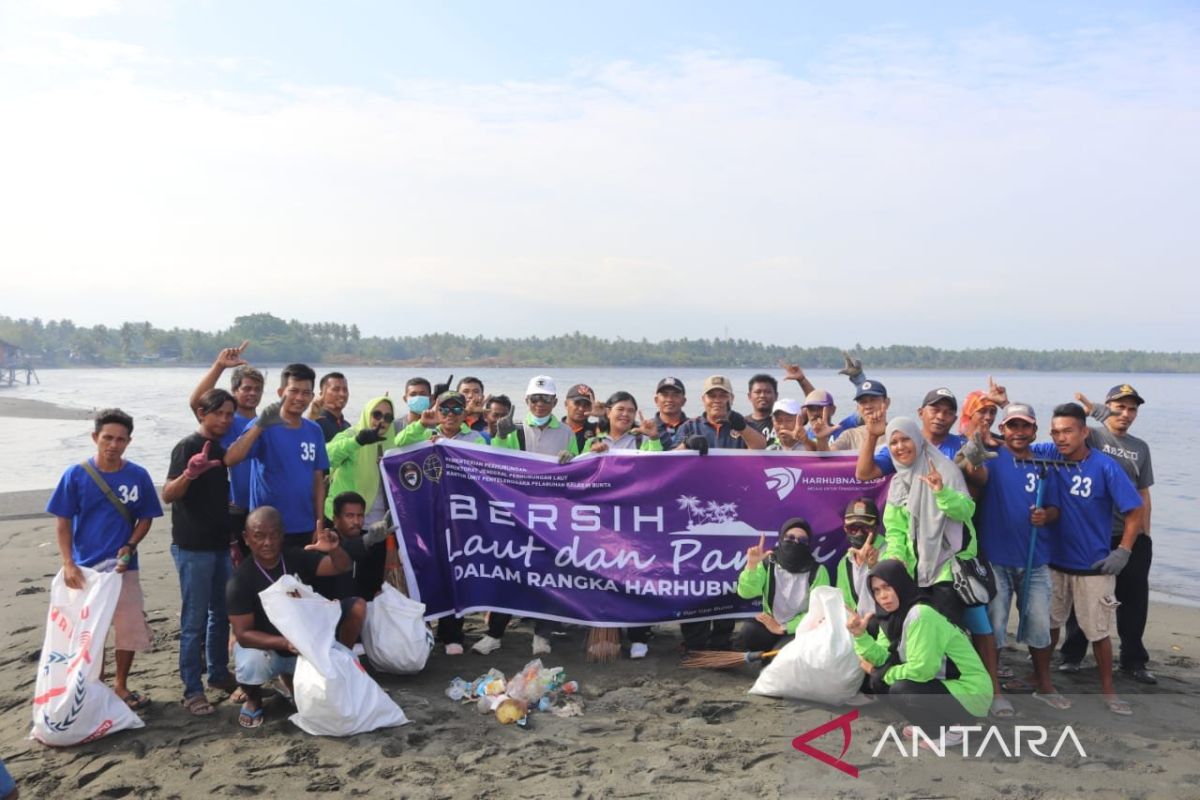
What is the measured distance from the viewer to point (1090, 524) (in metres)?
5.24

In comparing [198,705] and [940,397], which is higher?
[940,397]

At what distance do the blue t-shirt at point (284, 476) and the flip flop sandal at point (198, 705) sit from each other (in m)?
Result: 1.07

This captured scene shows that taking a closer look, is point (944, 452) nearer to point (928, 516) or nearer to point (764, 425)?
point (928, 516)

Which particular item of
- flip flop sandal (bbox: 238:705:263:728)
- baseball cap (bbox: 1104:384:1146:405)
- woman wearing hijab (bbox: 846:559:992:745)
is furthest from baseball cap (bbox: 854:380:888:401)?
flip flop sandal (bbox: 238:705:263:728)

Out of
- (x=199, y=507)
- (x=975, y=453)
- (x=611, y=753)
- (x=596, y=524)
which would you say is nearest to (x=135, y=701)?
(x=199, y=507)

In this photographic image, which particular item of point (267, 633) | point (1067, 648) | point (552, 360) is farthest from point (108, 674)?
point (552, 360)

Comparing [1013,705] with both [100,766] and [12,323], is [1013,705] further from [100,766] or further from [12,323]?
[12,323]

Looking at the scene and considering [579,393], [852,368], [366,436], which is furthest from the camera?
[852,368]

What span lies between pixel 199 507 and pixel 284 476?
0.54 meters

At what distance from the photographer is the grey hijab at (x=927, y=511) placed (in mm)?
4988

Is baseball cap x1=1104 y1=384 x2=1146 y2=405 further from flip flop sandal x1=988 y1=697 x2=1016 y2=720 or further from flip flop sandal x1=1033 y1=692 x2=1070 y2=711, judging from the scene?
flip flop sandal x1=988 y1=697 x2=1016 y2=720

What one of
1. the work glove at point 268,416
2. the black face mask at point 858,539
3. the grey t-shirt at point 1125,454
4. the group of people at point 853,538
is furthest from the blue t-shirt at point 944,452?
the work glove at point 268,416

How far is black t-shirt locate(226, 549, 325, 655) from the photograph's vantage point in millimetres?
4840

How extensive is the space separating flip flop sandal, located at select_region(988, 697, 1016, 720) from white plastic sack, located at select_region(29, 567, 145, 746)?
16.4 ft
